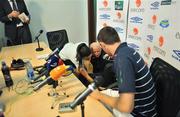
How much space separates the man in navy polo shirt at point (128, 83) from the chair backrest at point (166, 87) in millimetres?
57

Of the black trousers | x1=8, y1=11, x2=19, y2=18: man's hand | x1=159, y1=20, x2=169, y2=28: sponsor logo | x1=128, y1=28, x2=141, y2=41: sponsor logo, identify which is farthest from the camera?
the black trousers

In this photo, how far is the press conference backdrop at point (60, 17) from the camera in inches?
180

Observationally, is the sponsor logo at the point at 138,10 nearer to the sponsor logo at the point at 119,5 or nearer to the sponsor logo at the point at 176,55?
the sponsor logo at the point at 119,5

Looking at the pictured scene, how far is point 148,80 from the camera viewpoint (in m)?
1.53

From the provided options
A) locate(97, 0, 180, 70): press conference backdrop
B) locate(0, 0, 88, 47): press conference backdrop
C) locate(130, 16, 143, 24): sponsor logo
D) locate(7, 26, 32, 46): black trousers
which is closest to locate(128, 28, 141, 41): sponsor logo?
locate(97, 0, 180, 70): press conference backdrop

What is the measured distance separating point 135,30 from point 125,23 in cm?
29

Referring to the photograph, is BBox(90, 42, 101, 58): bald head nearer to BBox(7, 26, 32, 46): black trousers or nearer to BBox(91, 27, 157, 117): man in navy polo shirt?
BBox(91, 27, 157, 117): man in navy polo shirt

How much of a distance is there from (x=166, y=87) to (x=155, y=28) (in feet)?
5.51

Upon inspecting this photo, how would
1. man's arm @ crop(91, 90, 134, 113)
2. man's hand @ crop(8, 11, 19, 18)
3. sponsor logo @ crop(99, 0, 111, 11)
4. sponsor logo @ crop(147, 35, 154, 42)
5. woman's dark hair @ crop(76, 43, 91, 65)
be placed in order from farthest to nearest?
sponsor logo @ crop(99, 0, 111, 11), man's hand @ crop(8, 11, 19, 18), sponsor logo @ crop(147, 35, 154, 42), woman's dark hair @ crop(76, 43, 91, 65), man's arm @ crop(91, 90, 134, 113)

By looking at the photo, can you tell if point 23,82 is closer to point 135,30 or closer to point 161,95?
point 161,95

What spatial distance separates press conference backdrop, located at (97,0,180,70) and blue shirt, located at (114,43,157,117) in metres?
1.23

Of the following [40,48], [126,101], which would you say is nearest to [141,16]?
[40,48]

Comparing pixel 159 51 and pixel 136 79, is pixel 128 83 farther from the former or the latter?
pixel 159 51

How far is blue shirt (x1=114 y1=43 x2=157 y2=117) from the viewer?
1355 millimetres
